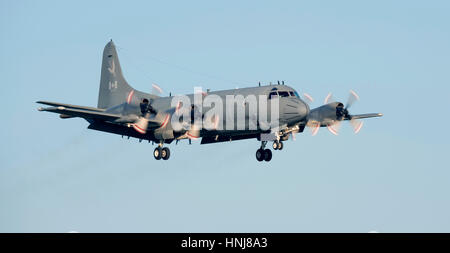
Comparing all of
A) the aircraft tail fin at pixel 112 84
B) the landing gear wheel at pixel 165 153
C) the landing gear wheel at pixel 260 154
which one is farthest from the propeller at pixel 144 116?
the landing gear wheel at pixel 260 154

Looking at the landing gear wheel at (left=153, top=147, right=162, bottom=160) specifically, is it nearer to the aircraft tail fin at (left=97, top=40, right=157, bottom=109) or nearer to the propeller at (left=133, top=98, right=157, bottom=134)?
the propeller at (left=133, top=98, right=157, bottom=134)

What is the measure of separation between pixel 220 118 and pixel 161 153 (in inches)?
172

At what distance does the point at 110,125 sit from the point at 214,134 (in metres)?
6.04

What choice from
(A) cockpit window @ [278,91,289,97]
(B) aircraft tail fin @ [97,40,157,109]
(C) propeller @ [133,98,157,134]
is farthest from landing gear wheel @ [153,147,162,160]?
(A) cockpit window @ [278,91,289,97]

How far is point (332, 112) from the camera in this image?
47156mm

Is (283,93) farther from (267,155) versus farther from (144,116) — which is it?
(144,116)

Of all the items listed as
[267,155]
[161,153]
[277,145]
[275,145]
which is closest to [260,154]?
[267,155]

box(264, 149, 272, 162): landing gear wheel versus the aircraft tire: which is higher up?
the aircraft tire

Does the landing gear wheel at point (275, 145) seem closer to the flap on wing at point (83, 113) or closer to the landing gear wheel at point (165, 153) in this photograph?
the landing gear wheel at point (165, 153)

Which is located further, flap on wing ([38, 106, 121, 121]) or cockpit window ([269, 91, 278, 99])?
cockpit window ([269, 91, 278, 99])

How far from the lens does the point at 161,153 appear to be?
155ft

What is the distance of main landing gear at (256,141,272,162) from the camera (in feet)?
152

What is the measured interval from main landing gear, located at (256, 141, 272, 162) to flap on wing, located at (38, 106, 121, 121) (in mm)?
8086

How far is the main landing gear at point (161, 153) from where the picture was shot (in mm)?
47156
